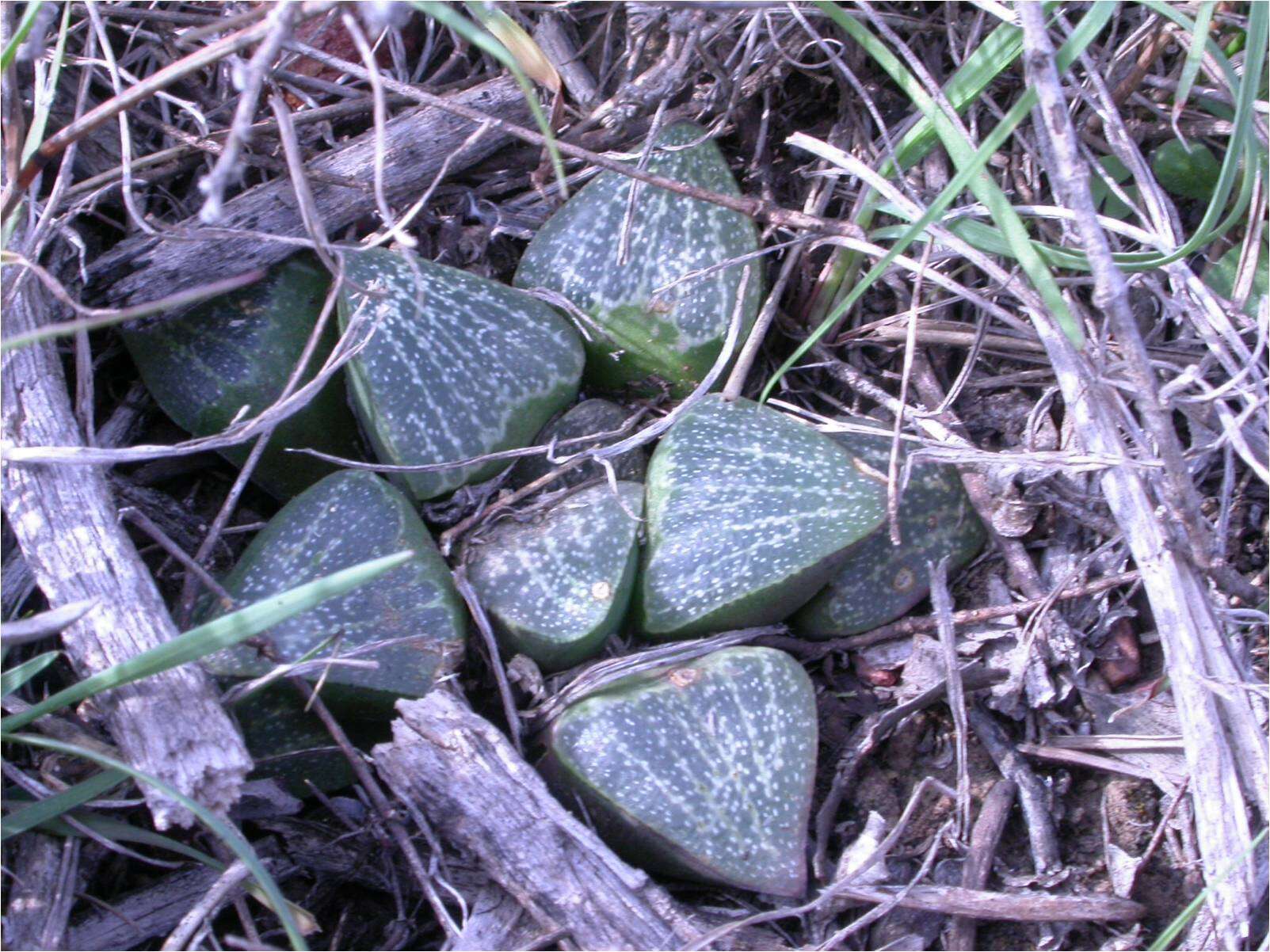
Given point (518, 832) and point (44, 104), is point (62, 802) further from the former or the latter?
point (44, 104)

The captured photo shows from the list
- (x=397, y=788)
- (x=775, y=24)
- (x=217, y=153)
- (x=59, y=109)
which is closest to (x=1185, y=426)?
(x=775, y=24)

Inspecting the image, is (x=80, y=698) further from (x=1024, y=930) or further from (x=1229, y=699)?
(x=1229, y=699)

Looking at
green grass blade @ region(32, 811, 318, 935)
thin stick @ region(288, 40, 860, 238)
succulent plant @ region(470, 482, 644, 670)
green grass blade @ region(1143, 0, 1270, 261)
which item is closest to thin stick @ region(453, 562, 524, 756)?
succulent plant @ region(470, 482, 644, 670)

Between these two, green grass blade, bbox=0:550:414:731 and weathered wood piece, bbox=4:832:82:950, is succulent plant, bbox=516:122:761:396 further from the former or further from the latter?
weathered wood piece, bbox=4:832:82:950

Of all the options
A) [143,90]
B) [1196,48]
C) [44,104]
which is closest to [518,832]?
[143,90]

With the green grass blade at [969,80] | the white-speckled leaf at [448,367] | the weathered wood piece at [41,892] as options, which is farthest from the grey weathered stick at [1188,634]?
the weathered wood piece at [41,892]
